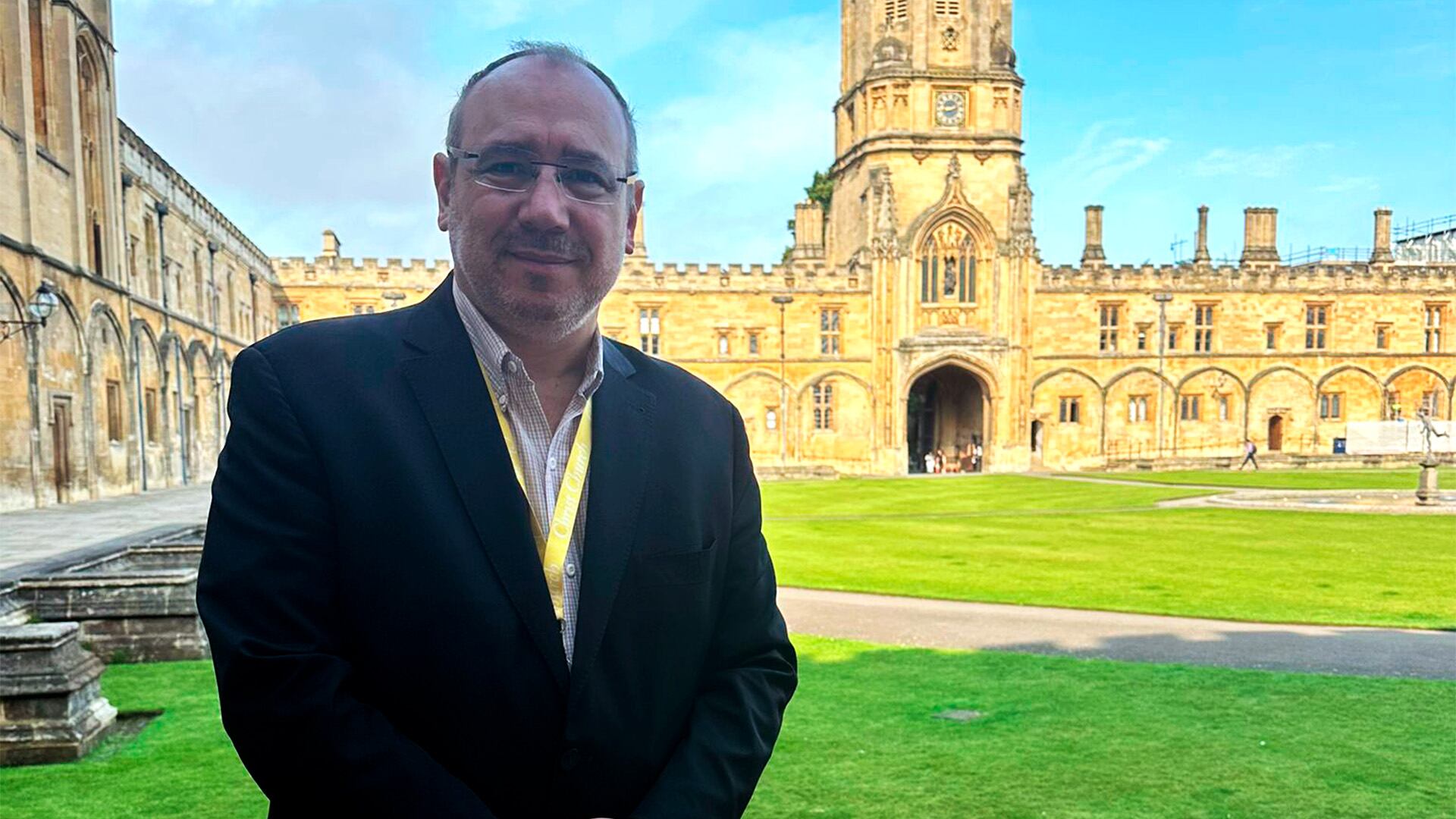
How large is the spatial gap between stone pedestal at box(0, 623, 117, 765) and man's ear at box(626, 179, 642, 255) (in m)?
5.06

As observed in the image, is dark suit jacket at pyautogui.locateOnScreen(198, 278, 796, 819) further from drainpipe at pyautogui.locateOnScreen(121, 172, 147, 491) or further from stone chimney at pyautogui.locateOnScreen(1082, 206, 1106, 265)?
stone chimney at pyautogui.locateOnScreen(1082, 206, 1106, 265)

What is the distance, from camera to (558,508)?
187cm

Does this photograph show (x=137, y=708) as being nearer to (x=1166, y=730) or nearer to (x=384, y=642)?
(x=384, y=642)

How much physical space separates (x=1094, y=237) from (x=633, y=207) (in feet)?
149

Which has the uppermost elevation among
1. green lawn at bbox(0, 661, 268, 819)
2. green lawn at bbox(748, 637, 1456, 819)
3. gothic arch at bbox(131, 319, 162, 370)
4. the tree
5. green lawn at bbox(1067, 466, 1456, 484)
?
the tree

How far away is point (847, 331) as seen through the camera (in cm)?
4038

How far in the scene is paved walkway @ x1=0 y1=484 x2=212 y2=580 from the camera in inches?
378

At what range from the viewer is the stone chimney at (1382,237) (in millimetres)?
43750

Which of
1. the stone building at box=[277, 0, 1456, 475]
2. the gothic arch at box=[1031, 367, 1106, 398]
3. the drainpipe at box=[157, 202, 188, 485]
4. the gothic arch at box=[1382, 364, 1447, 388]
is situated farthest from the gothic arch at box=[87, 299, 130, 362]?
the gothic arch at box=[1382, 364, 1447, 388]

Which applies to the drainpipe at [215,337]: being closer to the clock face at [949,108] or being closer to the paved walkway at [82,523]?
the paved walkway at [82,523]

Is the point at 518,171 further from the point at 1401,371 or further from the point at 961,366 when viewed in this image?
the point at 1401,371

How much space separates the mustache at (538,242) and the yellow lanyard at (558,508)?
271mm

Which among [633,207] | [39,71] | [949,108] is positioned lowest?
[633,207]

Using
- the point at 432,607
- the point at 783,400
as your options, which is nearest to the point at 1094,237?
the point at 783,400
